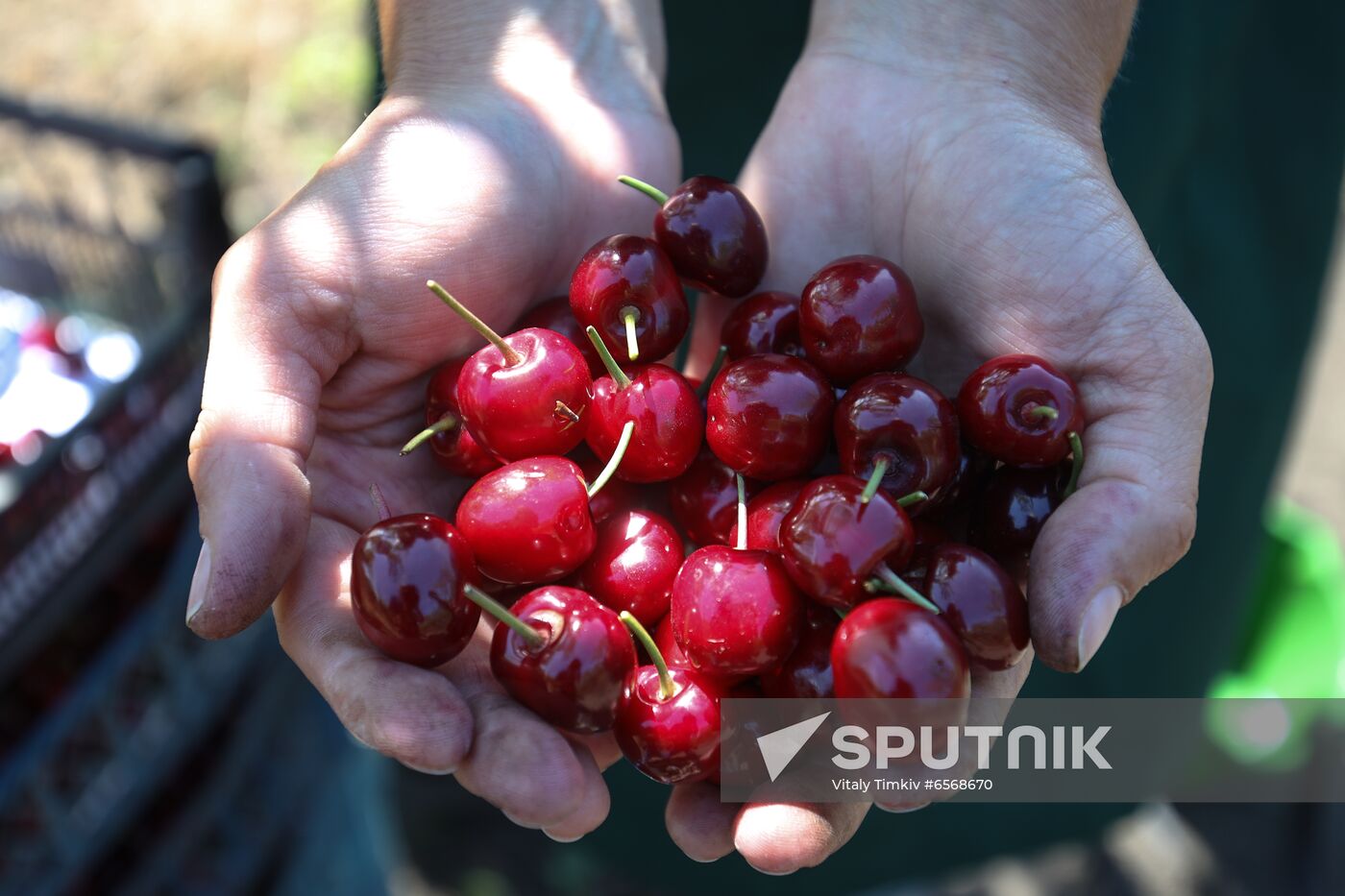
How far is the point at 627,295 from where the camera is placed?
2.23m

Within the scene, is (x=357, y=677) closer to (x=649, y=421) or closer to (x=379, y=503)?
(x=379, y=503)

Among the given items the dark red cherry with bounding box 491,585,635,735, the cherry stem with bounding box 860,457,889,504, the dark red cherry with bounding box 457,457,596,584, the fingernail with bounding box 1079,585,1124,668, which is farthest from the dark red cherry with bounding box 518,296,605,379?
the fingernail with bounding box 1079,585,1124,668

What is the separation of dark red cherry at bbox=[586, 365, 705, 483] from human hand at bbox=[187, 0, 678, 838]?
13.1 inches

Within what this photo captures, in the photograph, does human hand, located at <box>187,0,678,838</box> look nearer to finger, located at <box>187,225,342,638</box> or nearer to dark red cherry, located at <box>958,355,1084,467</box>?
finger, located at <box>187,225,342,638</box>

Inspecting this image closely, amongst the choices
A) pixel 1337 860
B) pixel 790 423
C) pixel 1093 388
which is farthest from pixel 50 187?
pixel 1337 860

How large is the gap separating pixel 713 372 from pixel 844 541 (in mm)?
683

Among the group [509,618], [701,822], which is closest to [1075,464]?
[701,822]

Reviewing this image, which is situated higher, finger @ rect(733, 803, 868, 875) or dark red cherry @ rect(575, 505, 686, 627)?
dark red cherry @ rect(575, 505, 686, 627)

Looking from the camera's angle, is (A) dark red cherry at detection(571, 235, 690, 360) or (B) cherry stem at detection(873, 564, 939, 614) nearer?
(B) cherry stem at detection(873, 564, 939, 614)

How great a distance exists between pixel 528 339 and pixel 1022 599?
37.7 inches

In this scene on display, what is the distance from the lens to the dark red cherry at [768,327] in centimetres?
234

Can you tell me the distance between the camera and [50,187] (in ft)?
10.2

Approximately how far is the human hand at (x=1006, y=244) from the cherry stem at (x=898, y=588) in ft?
0.59

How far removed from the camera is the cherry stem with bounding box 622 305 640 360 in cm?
217
